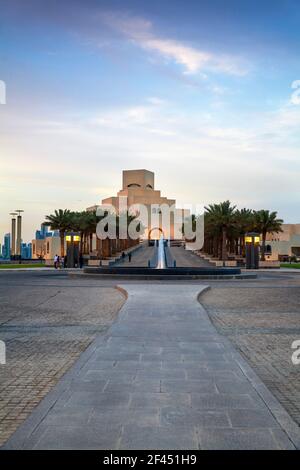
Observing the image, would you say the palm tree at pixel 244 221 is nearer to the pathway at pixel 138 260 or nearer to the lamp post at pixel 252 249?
the lamp post at pixel 252 249

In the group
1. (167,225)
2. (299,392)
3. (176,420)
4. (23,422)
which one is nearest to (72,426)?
(23,422)

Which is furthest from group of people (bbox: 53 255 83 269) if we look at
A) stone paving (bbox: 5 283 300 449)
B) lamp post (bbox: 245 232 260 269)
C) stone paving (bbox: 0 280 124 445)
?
stone paving (bbox: 5 283 300 449)

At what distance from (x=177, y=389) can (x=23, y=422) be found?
6.24 ft

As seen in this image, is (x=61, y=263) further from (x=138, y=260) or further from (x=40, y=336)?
(x=40, y=336)

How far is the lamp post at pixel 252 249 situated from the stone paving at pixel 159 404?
38.1 metres

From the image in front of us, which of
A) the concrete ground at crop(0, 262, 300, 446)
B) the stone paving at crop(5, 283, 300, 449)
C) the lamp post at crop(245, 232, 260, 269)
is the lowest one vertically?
the concrete ground at crop(0, 262, 300, 446)

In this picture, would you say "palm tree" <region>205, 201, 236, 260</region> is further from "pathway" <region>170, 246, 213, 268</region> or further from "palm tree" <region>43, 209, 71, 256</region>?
"palm tree" <region>43, 209, 71, 256</region>

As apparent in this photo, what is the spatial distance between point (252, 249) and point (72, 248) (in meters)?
17.2

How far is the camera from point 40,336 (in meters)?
10.4

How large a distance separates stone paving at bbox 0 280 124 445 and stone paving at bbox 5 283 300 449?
13.9 inches

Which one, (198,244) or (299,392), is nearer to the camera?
(299,392)

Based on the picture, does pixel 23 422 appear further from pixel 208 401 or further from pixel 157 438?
pixel 208 401

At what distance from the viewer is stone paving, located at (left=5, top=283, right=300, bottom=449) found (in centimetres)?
430

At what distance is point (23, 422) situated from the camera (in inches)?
194
